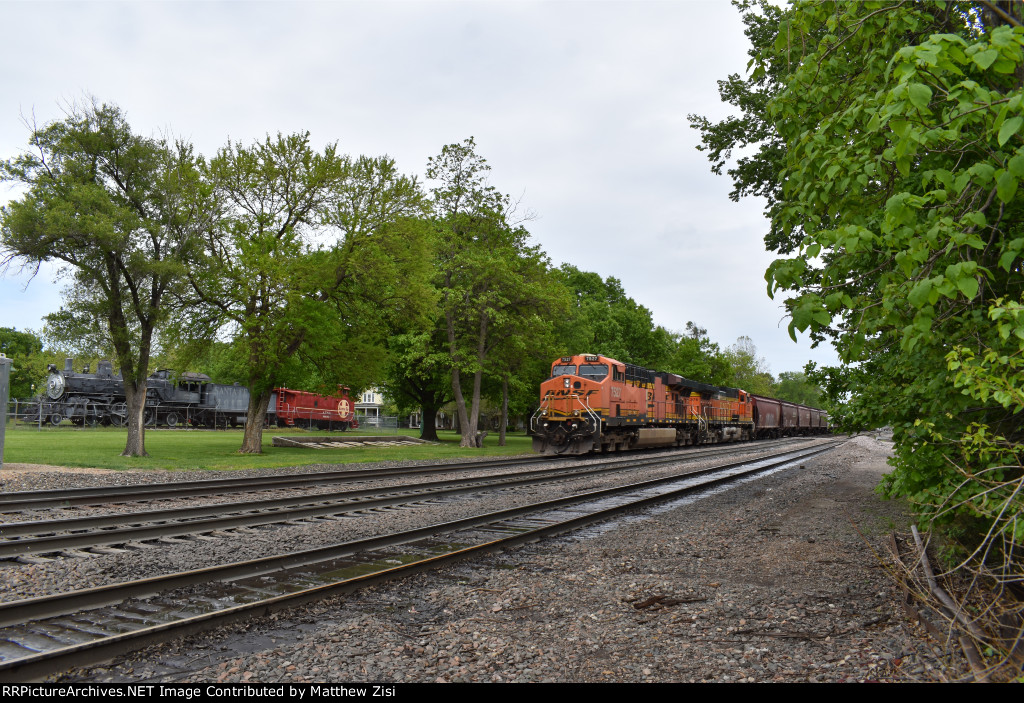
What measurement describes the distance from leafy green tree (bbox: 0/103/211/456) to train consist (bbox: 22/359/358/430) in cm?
1581

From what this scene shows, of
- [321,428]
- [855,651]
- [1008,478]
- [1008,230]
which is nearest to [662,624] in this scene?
[855,651]

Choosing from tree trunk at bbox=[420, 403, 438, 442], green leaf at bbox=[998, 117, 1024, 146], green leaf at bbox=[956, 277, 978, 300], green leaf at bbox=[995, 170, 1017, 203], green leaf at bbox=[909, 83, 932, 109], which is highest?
green leaf at bbox=[909, 83, 932, 109]

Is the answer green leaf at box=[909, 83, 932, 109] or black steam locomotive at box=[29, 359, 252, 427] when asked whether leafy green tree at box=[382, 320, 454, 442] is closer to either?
black steam locomotive at box=[29, 359, 252, 427]

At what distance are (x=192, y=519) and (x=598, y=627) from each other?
735 centimetres

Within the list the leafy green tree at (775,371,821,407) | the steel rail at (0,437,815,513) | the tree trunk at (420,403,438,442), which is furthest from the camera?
the leafy green tree at (775,371,821,407)

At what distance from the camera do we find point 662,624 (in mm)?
5594

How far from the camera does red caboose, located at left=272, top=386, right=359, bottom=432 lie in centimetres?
5334

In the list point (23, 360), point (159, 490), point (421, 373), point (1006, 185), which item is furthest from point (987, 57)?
point (23, 360)

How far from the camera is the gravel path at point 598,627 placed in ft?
14.5

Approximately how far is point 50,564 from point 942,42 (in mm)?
9008

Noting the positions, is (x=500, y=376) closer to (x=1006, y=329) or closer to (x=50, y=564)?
(x=50, y=564)

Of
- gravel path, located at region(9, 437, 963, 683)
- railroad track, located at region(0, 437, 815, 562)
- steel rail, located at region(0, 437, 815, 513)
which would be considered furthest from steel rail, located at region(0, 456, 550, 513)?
gravel path, located at region(9, 437, 963, 683)

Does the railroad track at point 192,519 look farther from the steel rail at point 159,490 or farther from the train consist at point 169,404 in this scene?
the train consist at point 169,404

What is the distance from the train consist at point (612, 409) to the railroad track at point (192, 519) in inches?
452
